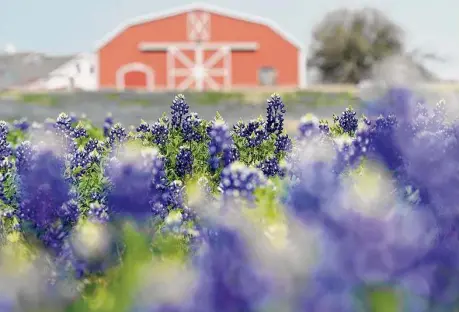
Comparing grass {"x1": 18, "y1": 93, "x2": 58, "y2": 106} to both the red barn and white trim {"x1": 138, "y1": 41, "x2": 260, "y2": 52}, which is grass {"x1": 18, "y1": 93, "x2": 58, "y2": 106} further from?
white trim {"x1": 138, "y1": 41, "x2": 260, "y2": 52}

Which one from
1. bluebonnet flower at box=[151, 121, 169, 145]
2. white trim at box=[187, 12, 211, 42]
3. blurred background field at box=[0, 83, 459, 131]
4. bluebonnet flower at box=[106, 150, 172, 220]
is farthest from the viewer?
white trim at box=[187, 12, 211, 42]

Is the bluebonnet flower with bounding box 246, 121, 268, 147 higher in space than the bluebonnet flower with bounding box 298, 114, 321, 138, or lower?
lower

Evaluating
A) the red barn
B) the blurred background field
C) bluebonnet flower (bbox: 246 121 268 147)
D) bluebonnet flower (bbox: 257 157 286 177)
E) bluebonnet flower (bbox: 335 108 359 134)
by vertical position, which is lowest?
the blurred background field

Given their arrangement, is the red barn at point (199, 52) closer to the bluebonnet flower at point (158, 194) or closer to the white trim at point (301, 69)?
the white trim at point (301, 69)

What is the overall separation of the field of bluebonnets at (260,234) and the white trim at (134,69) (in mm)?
36786

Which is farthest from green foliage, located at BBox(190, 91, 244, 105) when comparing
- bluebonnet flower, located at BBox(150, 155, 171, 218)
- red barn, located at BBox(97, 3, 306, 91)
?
red barn, located at BBox(97, 3, 306, 91)

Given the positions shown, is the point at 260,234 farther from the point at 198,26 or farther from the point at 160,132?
the point at 198,26

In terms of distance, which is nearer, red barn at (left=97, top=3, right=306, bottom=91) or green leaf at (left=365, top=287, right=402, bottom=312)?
green leaf at (left=365, top=287, right=402, bottom=312)

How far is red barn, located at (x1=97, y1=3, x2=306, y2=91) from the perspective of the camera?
3962cm

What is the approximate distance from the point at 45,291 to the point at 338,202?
0.34m

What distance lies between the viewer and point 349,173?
2264 mm

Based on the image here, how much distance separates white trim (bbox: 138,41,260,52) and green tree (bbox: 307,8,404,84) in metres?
14.3

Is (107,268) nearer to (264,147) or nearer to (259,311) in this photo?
(259,311)

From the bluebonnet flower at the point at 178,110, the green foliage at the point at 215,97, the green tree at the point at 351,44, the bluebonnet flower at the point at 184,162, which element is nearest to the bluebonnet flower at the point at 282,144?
the bluebonnet flower at the point at 184,162
